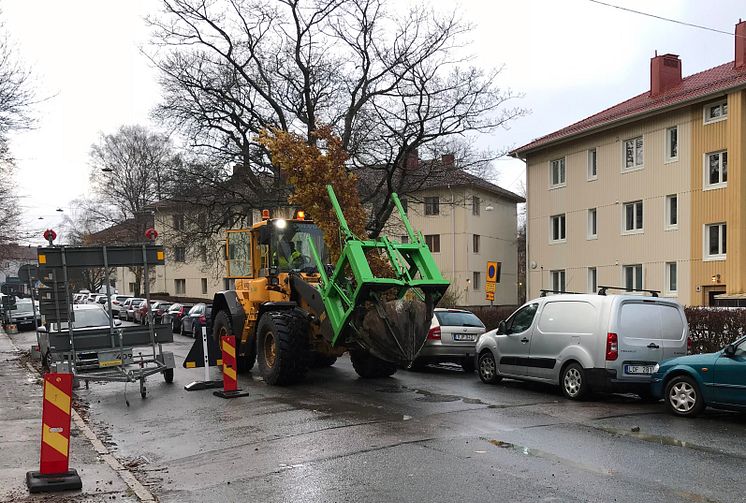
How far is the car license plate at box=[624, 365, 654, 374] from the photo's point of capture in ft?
38.6

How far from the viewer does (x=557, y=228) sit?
36.3 m

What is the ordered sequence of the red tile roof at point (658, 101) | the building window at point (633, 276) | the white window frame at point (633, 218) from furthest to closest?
the building window at point (633, 276), the white window frame at point (633, 218), the red tile roof at point (658, 101)

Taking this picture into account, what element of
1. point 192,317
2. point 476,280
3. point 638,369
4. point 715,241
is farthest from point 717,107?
point 476,280

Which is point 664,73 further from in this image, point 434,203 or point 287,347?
point 287,347

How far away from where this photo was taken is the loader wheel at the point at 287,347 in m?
13.3

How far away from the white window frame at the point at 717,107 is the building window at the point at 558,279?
9.88 metres

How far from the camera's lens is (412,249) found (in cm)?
1230

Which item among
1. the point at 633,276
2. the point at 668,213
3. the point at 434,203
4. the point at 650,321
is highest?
the point at 434,203

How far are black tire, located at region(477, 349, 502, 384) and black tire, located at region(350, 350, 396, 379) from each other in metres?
1.69

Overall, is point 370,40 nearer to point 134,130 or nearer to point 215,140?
point 215,140

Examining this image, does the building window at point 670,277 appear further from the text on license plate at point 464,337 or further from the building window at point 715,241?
the text on license plate at point 464,337

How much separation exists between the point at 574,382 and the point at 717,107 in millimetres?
19907

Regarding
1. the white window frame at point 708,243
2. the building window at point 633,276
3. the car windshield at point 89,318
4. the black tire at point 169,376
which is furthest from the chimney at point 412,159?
the black tire at point 169,376

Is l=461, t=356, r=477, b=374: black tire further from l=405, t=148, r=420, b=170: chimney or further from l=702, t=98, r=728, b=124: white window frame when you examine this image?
l=702, t=98, r=728, b=124: white window frame
